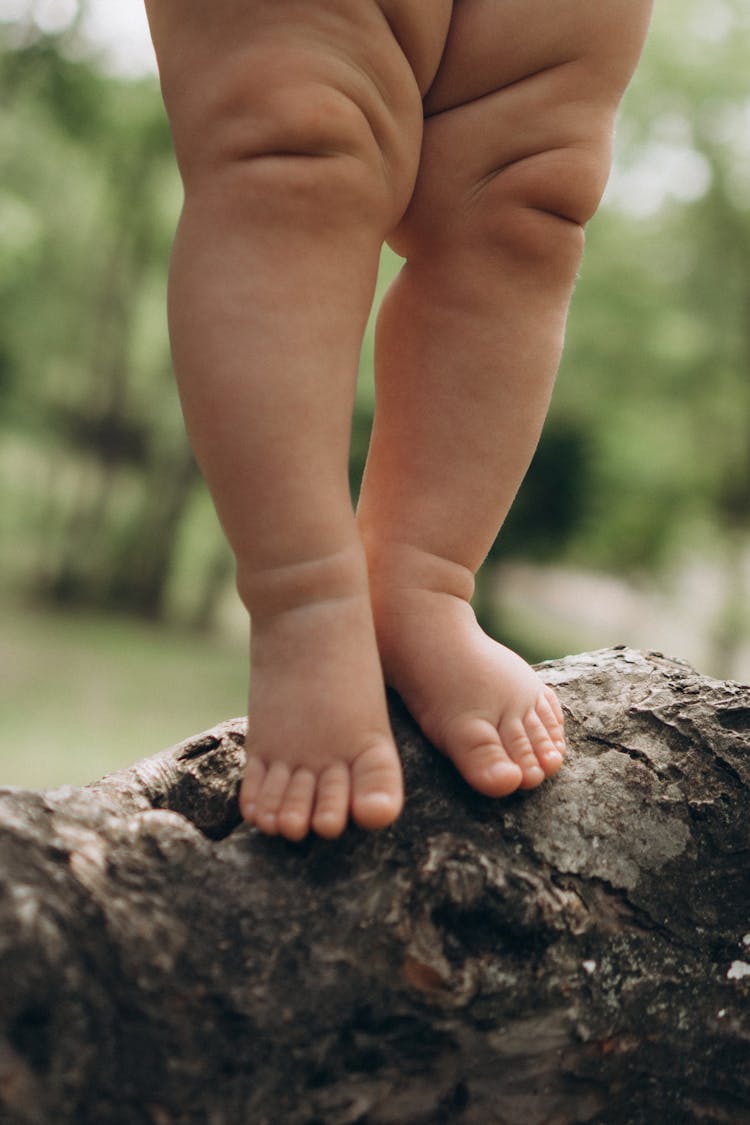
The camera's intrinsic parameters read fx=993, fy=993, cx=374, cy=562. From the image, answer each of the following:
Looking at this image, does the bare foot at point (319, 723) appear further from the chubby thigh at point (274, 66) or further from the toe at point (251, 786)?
the chubby thigh at point (274, 66)

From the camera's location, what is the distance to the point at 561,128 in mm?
944

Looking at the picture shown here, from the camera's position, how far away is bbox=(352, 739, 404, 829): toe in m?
0.78

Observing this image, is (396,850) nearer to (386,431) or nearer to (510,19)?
(386,431)

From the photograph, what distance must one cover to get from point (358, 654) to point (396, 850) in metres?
0.16

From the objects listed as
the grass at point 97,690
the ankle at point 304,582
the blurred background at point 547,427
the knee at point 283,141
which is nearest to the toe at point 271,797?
the ankle at point 304,582

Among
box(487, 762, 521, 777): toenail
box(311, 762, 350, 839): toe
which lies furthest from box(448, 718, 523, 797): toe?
box(311, 762, 350, 839): toe

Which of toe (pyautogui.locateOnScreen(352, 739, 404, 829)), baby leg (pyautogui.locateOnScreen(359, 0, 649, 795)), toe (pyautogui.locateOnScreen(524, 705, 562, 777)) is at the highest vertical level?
baby leg (pyautogui.locateOnScreen(359, 0, 649, 795))

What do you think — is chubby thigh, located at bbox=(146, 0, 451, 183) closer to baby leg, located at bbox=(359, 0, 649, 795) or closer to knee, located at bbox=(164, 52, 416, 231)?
knee, located at bbox=(164, 52, 416, 231)

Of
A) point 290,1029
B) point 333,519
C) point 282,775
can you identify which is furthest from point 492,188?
point 290,1029

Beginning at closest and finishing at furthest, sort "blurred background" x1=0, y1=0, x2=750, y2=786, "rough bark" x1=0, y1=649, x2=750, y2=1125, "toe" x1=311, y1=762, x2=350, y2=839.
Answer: "rough bark" x1=0, y1=649, x2=750, y2=1125 → "toe" x1=311, y1=762, x2=350, y2=839 → "blurred background" x1=0, y1=0, x2=750, y2=786

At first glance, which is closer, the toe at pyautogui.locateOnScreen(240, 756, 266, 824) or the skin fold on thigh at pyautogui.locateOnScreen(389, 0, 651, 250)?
the toe at pyautogui.locateOnScreen(240, 756, 266, 824)

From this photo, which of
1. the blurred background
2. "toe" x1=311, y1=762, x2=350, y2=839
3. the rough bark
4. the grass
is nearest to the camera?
the rough bark

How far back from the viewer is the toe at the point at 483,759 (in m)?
0.85

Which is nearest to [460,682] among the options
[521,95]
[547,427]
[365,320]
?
[365,320]
